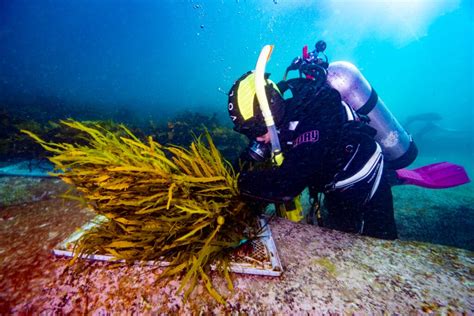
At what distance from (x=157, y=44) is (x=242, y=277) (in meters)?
143

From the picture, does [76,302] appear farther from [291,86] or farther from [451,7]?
[451,7]

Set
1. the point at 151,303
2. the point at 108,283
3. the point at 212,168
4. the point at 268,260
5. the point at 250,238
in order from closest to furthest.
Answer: the point at 151,303 < the point at 108,283 < the point at 268,260 < the point at 250,238 < the point at 212,168

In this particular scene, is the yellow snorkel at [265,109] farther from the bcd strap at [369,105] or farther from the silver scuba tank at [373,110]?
the bcd strap at [369,105]

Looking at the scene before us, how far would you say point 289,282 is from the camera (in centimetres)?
156

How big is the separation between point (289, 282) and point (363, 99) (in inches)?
151

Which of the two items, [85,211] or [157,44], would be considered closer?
[85,211]

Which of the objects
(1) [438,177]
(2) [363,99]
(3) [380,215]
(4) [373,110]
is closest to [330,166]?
(3) [380,215]

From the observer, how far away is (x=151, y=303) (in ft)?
4.73

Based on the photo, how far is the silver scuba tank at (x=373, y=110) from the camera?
394cm

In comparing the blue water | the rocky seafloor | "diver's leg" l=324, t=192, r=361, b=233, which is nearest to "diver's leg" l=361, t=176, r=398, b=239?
"diver's leg" l=324, t=192, r=361, b=233

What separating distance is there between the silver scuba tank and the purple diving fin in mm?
426

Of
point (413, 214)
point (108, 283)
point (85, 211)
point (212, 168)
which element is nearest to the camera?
point (108, 283)

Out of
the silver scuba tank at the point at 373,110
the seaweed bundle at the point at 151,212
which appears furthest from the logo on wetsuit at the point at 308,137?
the silver scuba tank at the point at 373,110

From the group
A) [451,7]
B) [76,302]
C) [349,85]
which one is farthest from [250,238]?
[451,7]
